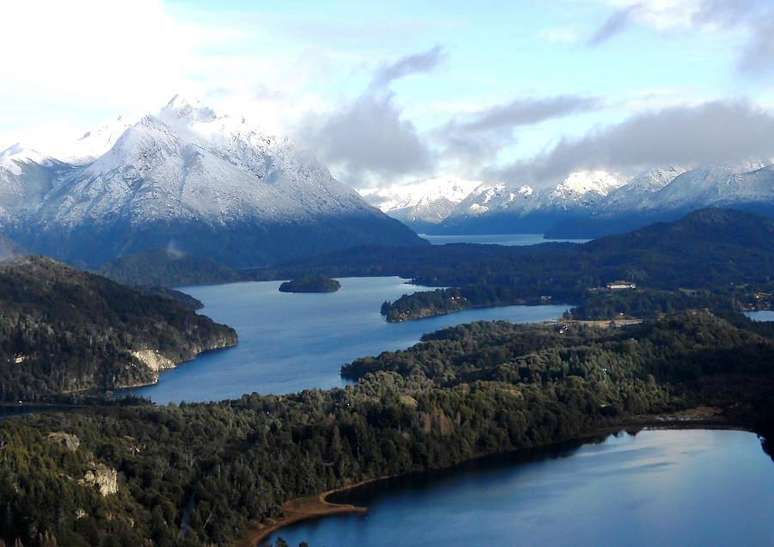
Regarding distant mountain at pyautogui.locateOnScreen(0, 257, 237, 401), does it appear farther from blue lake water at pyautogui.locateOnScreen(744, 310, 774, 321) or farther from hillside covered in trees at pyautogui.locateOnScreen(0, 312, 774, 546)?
blue lake water at pyautogui.locateOnScreen(744, 310, 774, 321)

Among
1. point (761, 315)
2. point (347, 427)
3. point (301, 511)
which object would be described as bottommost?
point (301, 511)

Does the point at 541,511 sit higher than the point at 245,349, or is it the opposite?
the point at 245,349

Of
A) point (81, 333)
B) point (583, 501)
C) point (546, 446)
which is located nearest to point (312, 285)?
point (81, 333)

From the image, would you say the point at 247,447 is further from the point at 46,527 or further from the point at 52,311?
the point at 52,311

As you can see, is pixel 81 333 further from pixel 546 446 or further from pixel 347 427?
pixel 546 446

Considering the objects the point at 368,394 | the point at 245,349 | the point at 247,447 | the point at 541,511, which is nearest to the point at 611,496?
the point at 541,511

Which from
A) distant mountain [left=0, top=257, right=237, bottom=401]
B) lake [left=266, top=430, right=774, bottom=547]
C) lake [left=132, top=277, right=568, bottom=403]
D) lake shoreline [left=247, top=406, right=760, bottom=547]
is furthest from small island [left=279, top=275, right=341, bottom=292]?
lake [left=266, top=430, right=774, bottom=547]
